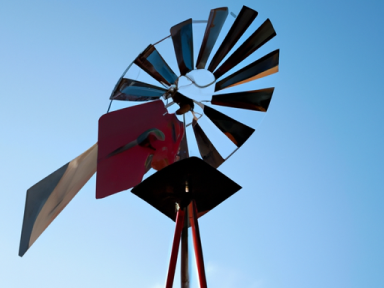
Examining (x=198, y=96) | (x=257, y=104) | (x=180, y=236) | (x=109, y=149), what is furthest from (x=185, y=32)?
(x=180, y=236)

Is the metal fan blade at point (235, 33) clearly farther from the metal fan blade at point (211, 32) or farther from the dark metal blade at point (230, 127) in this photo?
the dark metal blade at point (230, 127)

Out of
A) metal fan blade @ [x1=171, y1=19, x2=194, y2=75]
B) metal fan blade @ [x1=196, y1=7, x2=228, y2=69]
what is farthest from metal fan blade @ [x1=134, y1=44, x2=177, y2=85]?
metal fan blade @ [x1=196, y1=7, x2=228, y2=69]

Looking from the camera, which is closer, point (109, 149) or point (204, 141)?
point (109, 149)

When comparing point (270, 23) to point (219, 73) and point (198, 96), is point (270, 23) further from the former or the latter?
point (198, 96)

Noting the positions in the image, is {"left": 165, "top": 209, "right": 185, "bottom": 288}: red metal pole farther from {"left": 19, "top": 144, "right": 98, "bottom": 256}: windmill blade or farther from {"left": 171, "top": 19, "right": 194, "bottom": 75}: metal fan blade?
{"left": 171, "top": 19, "right": 194, "bottom": 75}: metal fan blade

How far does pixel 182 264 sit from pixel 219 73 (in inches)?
66.4

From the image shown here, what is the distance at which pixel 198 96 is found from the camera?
3688 mm

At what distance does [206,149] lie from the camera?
12.2 ft

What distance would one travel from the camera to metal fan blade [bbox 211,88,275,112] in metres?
3.67

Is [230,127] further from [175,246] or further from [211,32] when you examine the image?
[175,246]

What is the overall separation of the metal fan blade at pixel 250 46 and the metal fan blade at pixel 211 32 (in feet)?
0.52

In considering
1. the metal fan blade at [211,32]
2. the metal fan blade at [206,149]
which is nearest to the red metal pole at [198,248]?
the metal fan blade at [206,149]

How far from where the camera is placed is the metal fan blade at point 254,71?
3.66 m

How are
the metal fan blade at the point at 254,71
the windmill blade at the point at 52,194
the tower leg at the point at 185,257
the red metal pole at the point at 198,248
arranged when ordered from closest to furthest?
the red metal pole at the point at 198,248, the tower leg at the point at 185,257, the windmill blade at the point at 52,194, the metal fan blade at the point at 254,71
